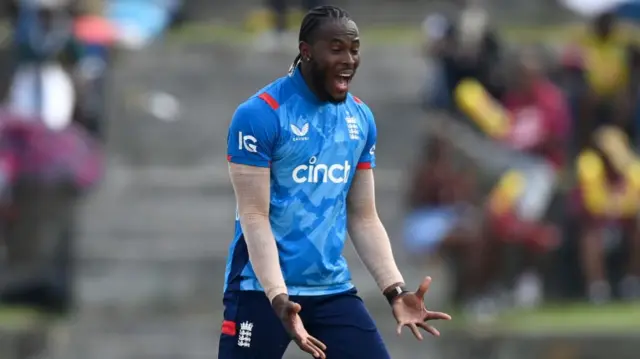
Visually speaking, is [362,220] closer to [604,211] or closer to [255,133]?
[255,133]

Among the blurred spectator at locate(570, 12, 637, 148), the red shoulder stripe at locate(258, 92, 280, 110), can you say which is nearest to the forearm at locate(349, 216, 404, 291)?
the red shoulder stripe at locate(258, 92, 280, 110)

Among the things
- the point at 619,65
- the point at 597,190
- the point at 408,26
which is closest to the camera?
the point at 597,190

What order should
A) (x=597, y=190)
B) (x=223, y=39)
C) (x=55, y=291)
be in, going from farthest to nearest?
(x=223, y=39)
(x=597, y=190)
(x=55, y=291)

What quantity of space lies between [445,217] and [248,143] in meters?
7.93

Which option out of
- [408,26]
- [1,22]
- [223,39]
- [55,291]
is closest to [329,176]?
[55,291]

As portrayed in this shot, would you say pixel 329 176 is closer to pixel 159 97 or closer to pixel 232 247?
pixel 232 247

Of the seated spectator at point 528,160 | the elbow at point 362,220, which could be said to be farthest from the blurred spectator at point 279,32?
the elbow at point 362,220

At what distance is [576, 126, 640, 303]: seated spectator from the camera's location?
15008mm

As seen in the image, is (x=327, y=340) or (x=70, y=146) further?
(x=70, y=146)

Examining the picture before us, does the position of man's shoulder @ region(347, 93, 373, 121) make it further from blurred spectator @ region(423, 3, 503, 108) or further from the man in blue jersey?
blurred spectator @ region(423, 3, 503, 108)

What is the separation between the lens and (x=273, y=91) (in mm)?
6891

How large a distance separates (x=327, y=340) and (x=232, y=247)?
58 cm

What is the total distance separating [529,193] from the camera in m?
14.9

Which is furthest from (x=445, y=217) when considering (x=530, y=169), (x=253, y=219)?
(x=253, y=219)
